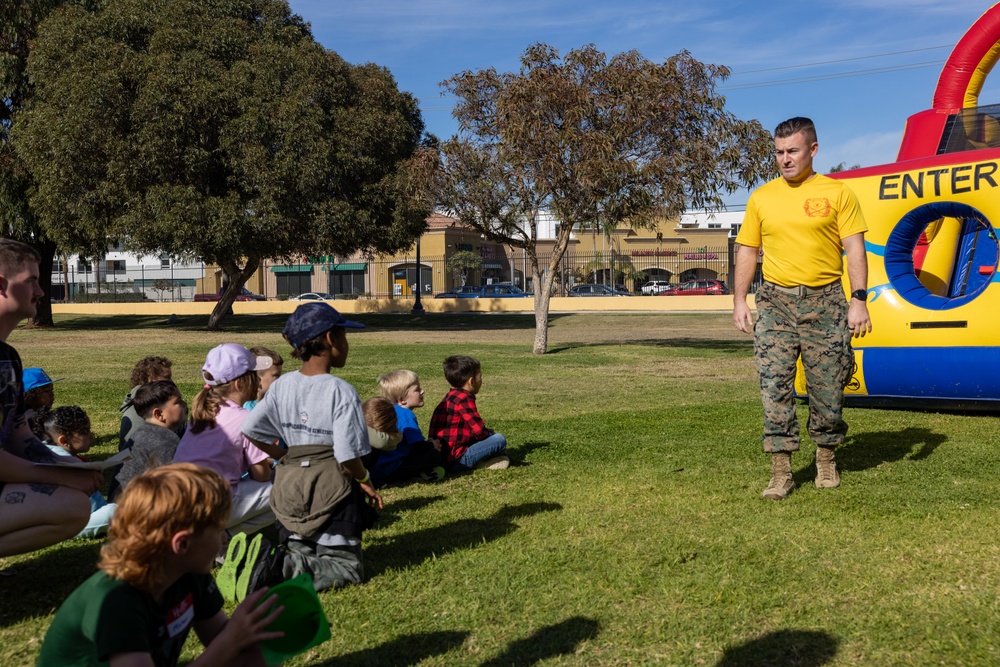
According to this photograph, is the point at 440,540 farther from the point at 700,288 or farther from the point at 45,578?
the point at 700,288

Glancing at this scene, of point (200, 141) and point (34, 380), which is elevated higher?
point (200, 141)

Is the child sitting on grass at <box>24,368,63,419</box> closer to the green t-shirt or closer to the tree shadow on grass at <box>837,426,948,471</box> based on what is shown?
the green t-shirt

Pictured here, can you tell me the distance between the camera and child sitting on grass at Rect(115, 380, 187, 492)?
4.92 metres

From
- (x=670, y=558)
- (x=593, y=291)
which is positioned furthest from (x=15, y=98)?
(x=593, y=291)

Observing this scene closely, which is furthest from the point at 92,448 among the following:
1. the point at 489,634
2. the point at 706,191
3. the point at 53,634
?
the point at 706,191

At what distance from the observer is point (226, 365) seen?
5.02 m

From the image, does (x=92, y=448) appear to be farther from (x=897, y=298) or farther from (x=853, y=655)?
(x=897, y=298)

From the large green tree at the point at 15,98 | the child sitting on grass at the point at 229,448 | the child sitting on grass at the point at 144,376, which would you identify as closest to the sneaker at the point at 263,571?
the child sitting on grass at the point at 229,448

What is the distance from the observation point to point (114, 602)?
2.30m

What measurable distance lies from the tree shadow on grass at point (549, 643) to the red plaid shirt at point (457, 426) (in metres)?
3.09

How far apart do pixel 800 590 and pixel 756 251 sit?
250 cm

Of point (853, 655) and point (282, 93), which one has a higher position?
point (282, 93)

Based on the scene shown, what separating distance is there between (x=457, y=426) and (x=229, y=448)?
7.47 feet

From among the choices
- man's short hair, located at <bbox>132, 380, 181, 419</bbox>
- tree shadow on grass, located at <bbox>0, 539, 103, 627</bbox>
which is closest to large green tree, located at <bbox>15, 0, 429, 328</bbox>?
man's short hair, located at <bbox>132, 380, 181, 419</bbox>
